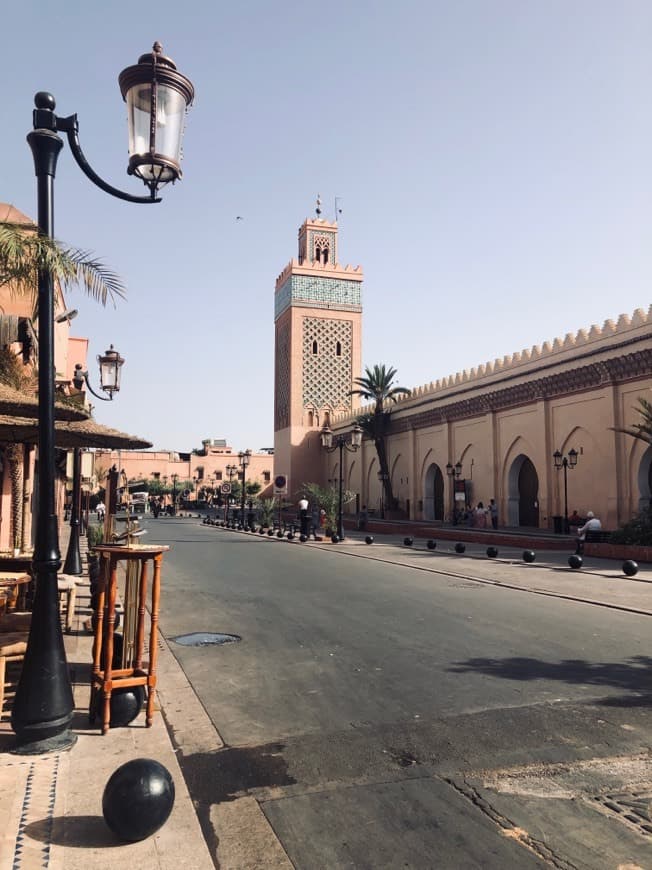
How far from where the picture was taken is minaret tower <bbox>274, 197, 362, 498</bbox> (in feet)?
163

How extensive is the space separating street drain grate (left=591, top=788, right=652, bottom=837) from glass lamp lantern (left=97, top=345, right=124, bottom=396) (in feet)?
36.8

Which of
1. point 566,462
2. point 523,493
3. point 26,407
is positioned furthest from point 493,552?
point 26,407

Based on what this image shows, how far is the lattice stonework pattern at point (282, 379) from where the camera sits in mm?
50375

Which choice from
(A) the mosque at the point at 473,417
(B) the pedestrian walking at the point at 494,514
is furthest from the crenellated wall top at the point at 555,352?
(B) the pedestrian walking at the point at 494,514

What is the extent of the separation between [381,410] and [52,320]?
36.8 m

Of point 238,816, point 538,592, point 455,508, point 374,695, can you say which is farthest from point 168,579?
point 455,508

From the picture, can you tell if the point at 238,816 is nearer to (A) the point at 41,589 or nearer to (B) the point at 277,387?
(A) the point at 41,589

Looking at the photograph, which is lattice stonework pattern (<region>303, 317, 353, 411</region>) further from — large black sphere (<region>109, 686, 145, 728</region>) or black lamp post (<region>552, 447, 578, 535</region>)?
large black sphere (<region>109, 686, 145, 728</region>)

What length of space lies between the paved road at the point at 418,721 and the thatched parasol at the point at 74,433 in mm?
2467

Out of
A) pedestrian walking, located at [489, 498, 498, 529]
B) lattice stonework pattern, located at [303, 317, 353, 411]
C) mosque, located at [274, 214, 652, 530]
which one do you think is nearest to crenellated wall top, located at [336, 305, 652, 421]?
mosque, located at [274, 214, 652, 530]

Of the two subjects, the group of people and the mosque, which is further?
the group of people

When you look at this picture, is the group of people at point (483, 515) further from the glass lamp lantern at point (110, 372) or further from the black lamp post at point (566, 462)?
the glass lamp lantern at point (110, 372)

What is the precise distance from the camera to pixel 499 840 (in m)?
3.24

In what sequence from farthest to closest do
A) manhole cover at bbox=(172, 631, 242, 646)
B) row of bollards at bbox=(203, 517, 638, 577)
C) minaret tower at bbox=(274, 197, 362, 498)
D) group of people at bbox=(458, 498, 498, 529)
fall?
1. minaret tower at bbox=(274, 197, 362, 498)
2. group of people at bbox=(458, 498, 498, 529)
3. row of bollards at bbox=(203, 517, 638, 577)
4. manhole cover at bbox=(172, 631, 242, 646)
